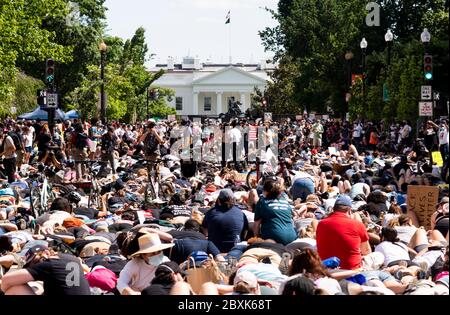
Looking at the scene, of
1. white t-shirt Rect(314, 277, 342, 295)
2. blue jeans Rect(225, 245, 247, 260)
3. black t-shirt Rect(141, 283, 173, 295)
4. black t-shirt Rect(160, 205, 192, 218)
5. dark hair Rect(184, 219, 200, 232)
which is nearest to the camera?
black t-shirt Rect(141, 283, 173, 295)

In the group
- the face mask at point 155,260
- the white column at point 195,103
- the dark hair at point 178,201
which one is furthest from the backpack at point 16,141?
the white column at point 195,103

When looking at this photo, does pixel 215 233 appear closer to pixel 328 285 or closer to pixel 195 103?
pixel 328 285

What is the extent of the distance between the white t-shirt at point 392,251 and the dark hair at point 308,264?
2.93 meters

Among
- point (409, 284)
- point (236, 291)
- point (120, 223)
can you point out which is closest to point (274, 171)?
point (120, 223)

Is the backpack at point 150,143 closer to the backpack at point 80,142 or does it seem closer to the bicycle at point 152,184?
the bicycle at point 152,184

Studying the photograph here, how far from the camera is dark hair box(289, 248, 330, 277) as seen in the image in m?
9.09

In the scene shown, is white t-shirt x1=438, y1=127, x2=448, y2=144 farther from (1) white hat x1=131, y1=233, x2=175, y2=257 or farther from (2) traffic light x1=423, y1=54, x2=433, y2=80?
(1) white hat x1=131, y1=233, x2=175, y2=257

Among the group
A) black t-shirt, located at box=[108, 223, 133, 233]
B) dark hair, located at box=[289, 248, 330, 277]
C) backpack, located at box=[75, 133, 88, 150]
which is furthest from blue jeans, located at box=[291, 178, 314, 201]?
dark hair, located at box=[289, 248, 330, 277]

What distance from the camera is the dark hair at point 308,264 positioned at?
358 inches

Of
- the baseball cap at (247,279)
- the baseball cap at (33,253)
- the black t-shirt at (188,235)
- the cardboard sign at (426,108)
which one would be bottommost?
Answer: the black t-shirt at (188,235)

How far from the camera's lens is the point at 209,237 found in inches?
510

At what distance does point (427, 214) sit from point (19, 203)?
30.0ft

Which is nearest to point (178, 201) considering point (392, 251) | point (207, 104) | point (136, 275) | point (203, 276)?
point (392, 251)
